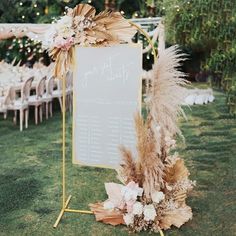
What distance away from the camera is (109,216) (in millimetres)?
4207

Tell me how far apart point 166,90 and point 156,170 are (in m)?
0.65

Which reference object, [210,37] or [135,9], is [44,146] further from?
[135,9]

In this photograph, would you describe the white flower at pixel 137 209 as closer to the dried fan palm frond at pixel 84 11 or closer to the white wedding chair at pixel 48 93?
the dried fan palm frond at pixel 84 11

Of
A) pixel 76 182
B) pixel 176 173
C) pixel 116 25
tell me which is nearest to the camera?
pixel 116 25

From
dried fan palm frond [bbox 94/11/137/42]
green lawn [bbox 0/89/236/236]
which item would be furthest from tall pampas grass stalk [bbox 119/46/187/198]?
green lawn [bbox 0/89/236/236]

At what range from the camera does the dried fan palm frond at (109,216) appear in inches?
163

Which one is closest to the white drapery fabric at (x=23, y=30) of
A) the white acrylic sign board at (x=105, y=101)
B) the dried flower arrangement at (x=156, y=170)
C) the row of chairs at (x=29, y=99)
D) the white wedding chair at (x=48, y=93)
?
the row of chairs at (x=29, y=99)

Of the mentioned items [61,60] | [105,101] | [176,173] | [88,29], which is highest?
[88,29]

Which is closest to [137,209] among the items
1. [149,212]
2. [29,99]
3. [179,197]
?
[149,212]

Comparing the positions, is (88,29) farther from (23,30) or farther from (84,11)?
(23,30)

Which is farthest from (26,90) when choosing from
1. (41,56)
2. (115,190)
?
(41,56)

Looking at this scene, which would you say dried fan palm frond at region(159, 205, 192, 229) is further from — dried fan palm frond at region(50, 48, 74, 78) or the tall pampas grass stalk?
dried fan palm frond at region(50, 48, 74, 78)

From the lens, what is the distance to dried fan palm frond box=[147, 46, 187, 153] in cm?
371

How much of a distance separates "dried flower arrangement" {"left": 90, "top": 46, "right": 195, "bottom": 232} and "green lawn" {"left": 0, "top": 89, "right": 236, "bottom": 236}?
138 millimetres
